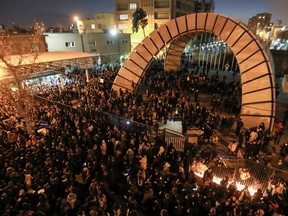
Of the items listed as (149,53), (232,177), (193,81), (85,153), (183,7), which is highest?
(183,7)

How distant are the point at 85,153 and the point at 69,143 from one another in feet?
3.30

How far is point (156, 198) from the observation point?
6.25 m

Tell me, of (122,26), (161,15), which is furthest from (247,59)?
(122,26)

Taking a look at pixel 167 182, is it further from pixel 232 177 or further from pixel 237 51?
pixel 237 51

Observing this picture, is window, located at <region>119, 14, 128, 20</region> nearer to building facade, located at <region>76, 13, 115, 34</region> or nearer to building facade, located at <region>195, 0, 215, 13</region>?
building facade, located at <region>76, 13, 115, 34</region>

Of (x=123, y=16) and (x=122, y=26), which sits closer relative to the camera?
(x=123, y=16)

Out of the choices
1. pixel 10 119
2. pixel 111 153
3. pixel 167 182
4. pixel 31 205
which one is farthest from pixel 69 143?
pixel 10 119

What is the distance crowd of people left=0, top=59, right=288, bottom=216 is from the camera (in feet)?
19.2

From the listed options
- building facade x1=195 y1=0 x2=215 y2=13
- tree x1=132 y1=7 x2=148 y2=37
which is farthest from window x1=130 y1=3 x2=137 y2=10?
building facade x1=195 y1=0 x2=215 y2=13

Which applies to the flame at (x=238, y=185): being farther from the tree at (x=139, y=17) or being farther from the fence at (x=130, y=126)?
the tree at (x=139, y=17)

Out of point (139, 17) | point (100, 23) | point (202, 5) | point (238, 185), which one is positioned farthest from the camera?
point (202, 5)

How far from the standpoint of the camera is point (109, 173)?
23.7 feet

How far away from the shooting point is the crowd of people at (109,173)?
5.84 m

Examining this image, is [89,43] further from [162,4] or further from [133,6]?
[162,4]
